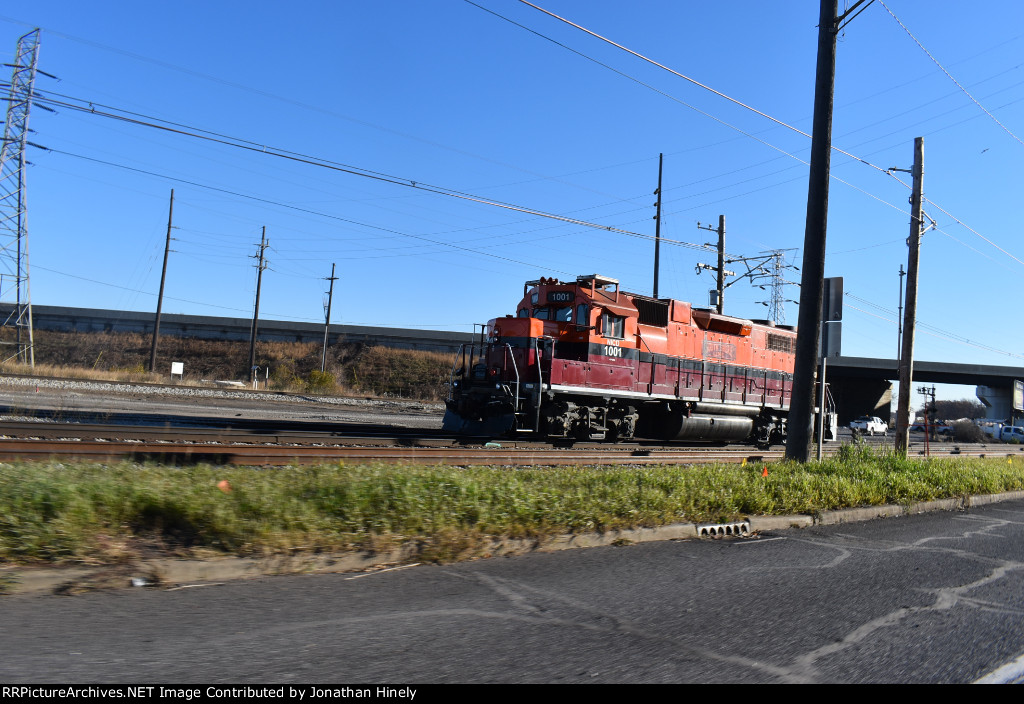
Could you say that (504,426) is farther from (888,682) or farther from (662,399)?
(888,682)

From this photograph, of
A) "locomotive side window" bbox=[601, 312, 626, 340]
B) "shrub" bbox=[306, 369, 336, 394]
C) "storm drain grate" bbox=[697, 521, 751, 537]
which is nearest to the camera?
"storm drain grate" bbox=[697, 521, 751, 537]

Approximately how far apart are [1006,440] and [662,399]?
44858mm

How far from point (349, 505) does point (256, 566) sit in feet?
3.96

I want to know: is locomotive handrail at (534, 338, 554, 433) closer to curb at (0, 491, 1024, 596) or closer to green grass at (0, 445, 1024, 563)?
green grass at (0, 445, 1024, 563)

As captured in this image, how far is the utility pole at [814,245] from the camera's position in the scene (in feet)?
37.2

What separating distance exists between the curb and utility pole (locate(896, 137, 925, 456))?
11385mm

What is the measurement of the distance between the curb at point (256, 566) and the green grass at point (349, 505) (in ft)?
0.39

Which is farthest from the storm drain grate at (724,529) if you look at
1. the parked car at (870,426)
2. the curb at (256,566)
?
the parked car at (870,426)

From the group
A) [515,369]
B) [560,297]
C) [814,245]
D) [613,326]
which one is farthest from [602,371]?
[814,245]

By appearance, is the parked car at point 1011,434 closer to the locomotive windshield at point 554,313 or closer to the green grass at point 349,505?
the locomotive windshield at point 554,313

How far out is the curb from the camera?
4.41 m

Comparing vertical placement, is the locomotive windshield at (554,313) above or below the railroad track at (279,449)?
above

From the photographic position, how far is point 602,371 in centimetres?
1656

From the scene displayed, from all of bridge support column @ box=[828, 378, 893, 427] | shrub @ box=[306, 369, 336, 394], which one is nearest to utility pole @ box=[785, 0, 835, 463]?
→ shrub @ box=[306, 369, 336, 394]
